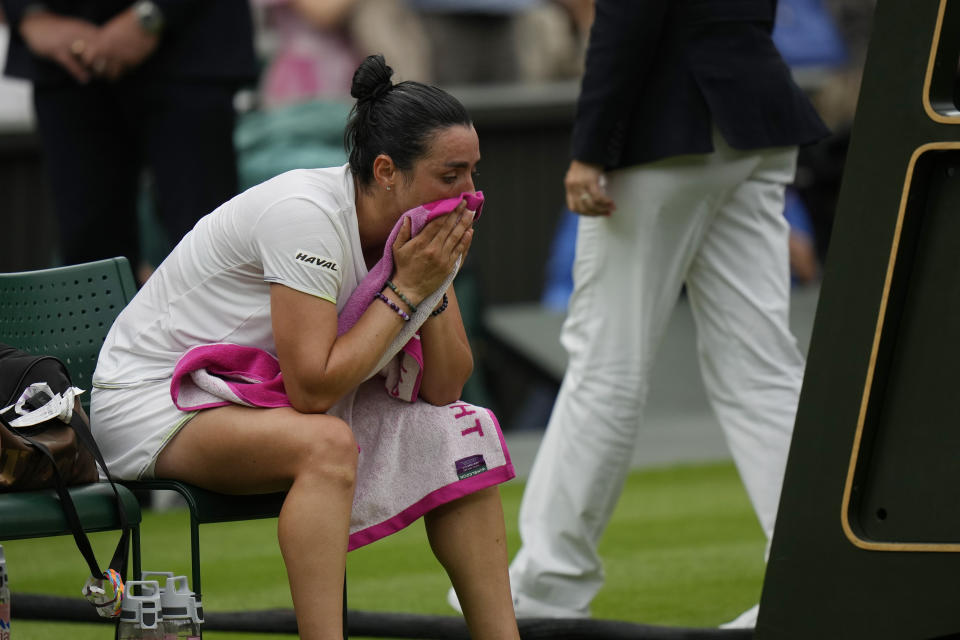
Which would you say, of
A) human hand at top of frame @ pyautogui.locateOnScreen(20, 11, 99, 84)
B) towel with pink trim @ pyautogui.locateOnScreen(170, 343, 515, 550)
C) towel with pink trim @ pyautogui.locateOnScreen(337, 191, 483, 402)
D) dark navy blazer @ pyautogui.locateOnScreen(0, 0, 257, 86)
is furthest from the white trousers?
human hand at top of frame @ pyautogui.locateOnScreen(20, 11, 99, 84)

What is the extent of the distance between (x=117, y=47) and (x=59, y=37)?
0.73 ft

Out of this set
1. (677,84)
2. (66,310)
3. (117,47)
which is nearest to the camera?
(66,310)

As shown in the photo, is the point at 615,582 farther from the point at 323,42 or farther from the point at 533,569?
the point at 323,42

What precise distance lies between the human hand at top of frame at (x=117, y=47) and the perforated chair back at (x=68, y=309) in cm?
155

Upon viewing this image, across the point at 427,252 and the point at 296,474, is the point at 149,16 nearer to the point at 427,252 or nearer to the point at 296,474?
the point at 427,252

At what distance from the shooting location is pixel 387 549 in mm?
5234

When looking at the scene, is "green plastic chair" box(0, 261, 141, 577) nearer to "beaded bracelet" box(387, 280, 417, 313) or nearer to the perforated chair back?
the perforated chair back

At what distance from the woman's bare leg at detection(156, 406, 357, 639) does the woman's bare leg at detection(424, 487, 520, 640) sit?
318mm

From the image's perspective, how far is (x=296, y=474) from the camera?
9.59 ft

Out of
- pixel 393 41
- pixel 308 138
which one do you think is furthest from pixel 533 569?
pixel 393 41

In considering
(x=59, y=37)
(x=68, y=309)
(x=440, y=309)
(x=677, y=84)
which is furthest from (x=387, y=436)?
(x=59, y=37)

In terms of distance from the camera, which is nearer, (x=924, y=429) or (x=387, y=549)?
(x=924, y=429)

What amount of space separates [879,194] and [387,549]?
9.51 ft

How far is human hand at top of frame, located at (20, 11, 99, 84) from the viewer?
5.00 meters
